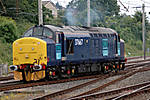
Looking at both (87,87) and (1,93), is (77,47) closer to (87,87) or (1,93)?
(87,87)

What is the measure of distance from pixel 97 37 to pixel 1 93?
31.3 feet

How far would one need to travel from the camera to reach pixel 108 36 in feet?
74.1

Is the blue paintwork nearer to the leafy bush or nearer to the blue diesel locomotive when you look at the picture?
the blue diesel locomotive

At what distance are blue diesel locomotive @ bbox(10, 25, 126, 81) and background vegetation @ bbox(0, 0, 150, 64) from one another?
709cm

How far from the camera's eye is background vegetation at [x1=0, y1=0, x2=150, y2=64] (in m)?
34.1

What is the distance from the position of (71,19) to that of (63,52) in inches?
706

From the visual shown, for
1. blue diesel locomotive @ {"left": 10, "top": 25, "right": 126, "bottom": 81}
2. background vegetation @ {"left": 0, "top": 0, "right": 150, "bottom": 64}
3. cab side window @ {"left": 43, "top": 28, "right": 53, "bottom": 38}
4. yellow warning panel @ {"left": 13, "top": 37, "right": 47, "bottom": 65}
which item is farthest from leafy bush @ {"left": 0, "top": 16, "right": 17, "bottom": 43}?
yellow warning panel @ {"left": 13, "top": 37, "right": 47, "bottom": 65}

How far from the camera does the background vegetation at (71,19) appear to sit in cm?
3407

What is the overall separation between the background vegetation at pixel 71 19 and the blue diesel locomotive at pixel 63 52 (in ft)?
23.3

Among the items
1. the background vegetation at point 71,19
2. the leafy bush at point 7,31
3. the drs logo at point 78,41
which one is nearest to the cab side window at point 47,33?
the drs logo at point 78,41

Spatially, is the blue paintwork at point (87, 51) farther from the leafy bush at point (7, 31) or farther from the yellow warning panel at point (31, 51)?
the leafy bush at point (7, 31)

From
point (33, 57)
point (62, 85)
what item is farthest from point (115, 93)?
point (33, 57)

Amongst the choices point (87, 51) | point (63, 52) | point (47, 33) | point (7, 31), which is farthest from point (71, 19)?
point (47, 33)

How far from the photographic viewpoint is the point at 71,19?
35.7 metres
